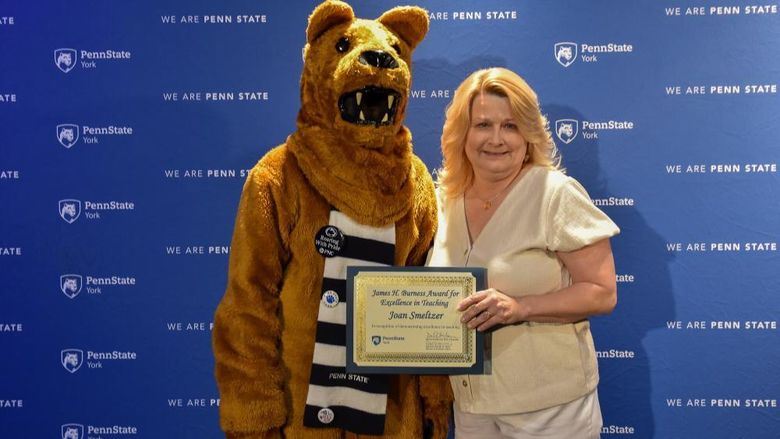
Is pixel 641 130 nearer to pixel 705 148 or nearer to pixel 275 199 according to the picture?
pixel 705 148

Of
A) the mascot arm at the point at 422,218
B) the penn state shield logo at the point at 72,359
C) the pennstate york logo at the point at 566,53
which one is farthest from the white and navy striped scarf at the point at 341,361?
the penn state shield logo at the point at 72,359

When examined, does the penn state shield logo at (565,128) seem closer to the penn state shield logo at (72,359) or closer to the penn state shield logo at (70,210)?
the penn state shield logo at (70,210)

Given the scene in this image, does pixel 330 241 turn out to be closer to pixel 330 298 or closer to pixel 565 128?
pixel 330 298

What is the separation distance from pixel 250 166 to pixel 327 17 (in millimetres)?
805

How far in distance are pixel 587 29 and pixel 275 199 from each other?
50.9 inches

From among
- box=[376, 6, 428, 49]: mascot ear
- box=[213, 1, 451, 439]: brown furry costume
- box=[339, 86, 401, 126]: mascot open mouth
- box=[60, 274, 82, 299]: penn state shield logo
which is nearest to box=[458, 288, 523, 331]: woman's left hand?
box=[213, 1, 451, 439]: brown furry costume

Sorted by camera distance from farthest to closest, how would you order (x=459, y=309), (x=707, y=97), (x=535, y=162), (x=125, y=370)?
(x=125, y=370) < (x=707, y=97) < (x=535, y=162) < (x=459, y=309)

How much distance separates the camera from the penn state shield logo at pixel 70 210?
2404 millimetres

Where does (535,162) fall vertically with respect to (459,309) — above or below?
above

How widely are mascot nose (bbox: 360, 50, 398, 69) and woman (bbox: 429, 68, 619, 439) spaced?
257 mm

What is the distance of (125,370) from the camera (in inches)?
95.7

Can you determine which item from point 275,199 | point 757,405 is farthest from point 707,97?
point 275,199

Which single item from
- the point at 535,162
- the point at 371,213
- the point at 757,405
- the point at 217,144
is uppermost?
the point at 217,144

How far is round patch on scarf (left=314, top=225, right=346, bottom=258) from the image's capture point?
1720 millimetres
